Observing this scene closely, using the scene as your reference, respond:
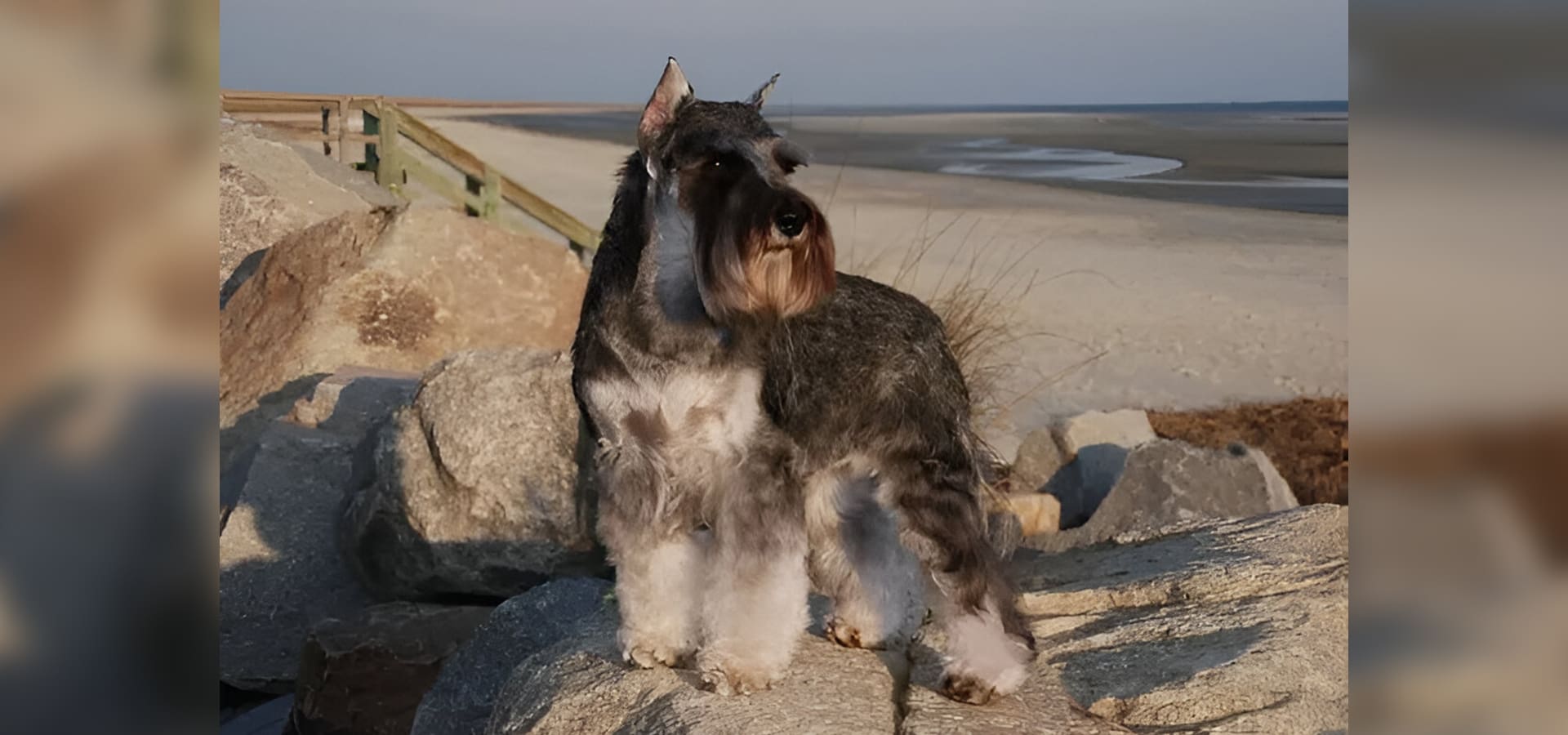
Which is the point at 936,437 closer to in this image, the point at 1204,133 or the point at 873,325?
the point at 873,325

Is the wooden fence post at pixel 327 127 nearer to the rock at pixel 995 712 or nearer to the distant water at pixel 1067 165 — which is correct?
the rock at pixel 995 712

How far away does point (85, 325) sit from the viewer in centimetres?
149

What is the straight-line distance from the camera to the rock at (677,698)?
540 centimetres

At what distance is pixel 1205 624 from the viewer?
691 centimetres

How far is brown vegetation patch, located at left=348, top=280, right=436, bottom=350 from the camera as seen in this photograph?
13203mm

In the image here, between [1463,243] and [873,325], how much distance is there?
4.33 m

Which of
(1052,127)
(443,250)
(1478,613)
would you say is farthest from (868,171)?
(1478,613)

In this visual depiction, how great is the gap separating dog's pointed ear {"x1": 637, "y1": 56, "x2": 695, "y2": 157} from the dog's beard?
1.37 feet

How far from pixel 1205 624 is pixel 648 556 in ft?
9.62

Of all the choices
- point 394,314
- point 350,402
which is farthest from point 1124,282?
point 350,402

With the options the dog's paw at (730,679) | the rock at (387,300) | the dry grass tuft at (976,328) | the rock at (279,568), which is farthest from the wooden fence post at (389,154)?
the dog's paw at (730,679)

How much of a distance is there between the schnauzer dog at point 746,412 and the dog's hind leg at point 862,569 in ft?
0.36

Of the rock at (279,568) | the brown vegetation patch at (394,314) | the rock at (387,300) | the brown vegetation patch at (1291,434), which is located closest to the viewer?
the rock at (279,568)

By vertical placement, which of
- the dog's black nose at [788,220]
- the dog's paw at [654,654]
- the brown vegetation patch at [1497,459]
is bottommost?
the dog's paw at [654,654]
